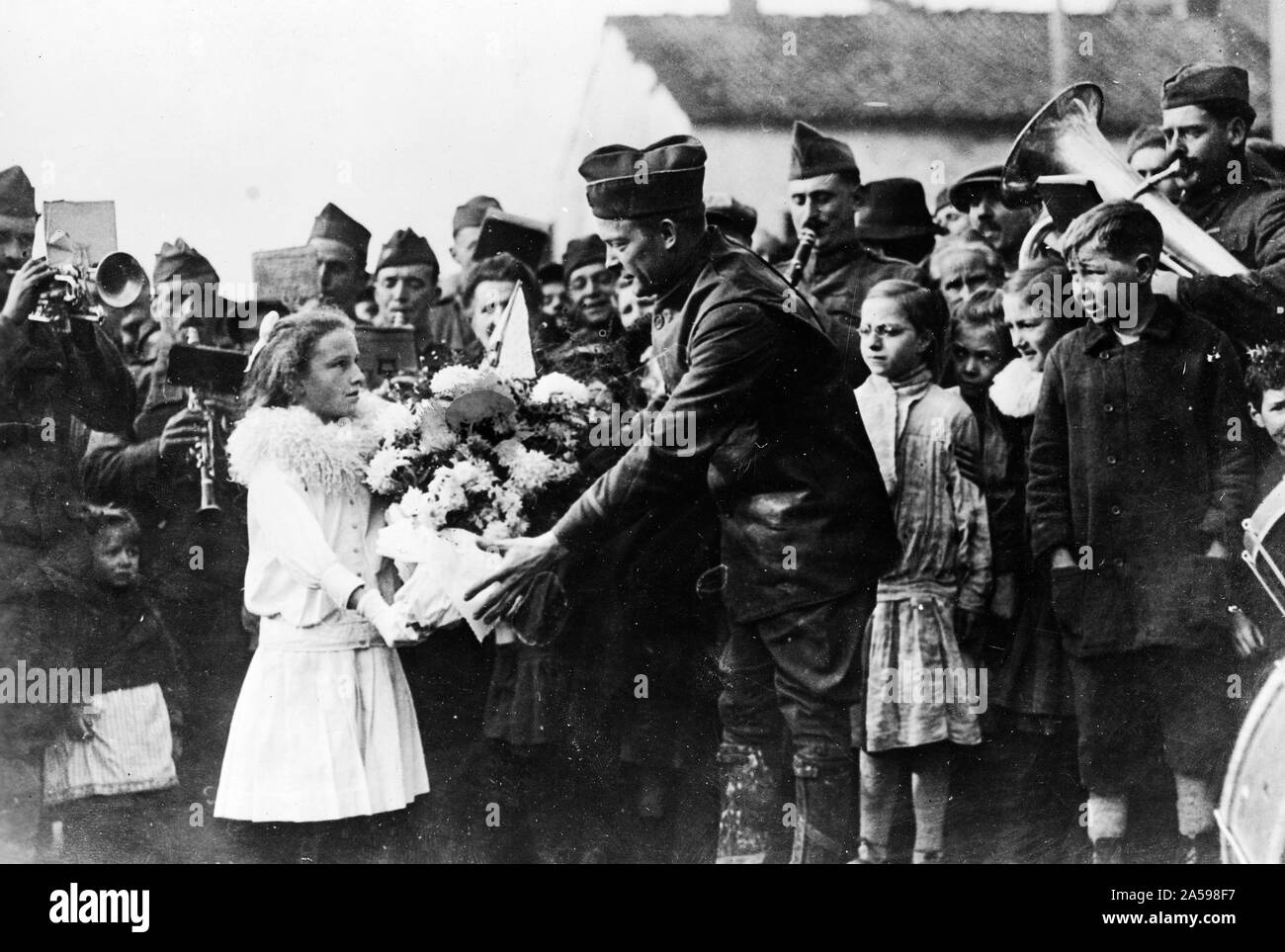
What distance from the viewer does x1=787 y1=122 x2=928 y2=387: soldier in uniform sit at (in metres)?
5.78

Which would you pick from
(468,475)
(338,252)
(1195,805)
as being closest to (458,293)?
(338,252)

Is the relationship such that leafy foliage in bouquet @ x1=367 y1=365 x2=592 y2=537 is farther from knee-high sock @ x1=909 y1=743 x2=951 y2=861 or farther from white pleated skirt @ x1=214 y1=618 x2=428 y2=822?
knee-high sock @ x1=909 y1=743 x2=951 y2=861

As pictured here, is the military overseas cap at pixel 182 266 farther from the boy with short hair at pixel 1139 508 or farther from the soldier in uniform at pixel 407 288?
the boy with short hair at pixel 1139 508

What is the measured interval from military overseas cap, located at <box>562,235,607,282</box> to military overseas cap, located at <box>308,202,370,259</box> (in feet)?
2.60

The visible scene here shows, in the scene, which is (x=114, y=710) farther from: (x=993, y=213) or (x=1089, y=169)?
(x=1089, y=169)

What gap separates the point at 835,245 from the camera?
5.86m

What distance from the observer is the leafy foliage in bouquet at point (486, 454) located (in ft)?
18.1

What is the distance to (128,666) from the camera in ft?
19.6

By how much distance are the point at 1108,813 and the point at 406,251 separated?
3.43 m

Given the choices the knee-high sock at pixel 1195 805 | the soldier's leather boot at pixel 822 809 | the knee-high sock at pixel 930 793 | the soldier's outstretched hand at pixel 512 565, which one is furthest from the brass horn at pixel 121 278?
the knee-high sock at pixel 1195 805

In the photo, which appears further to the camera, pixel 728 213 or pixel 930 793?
pixel 728 213
